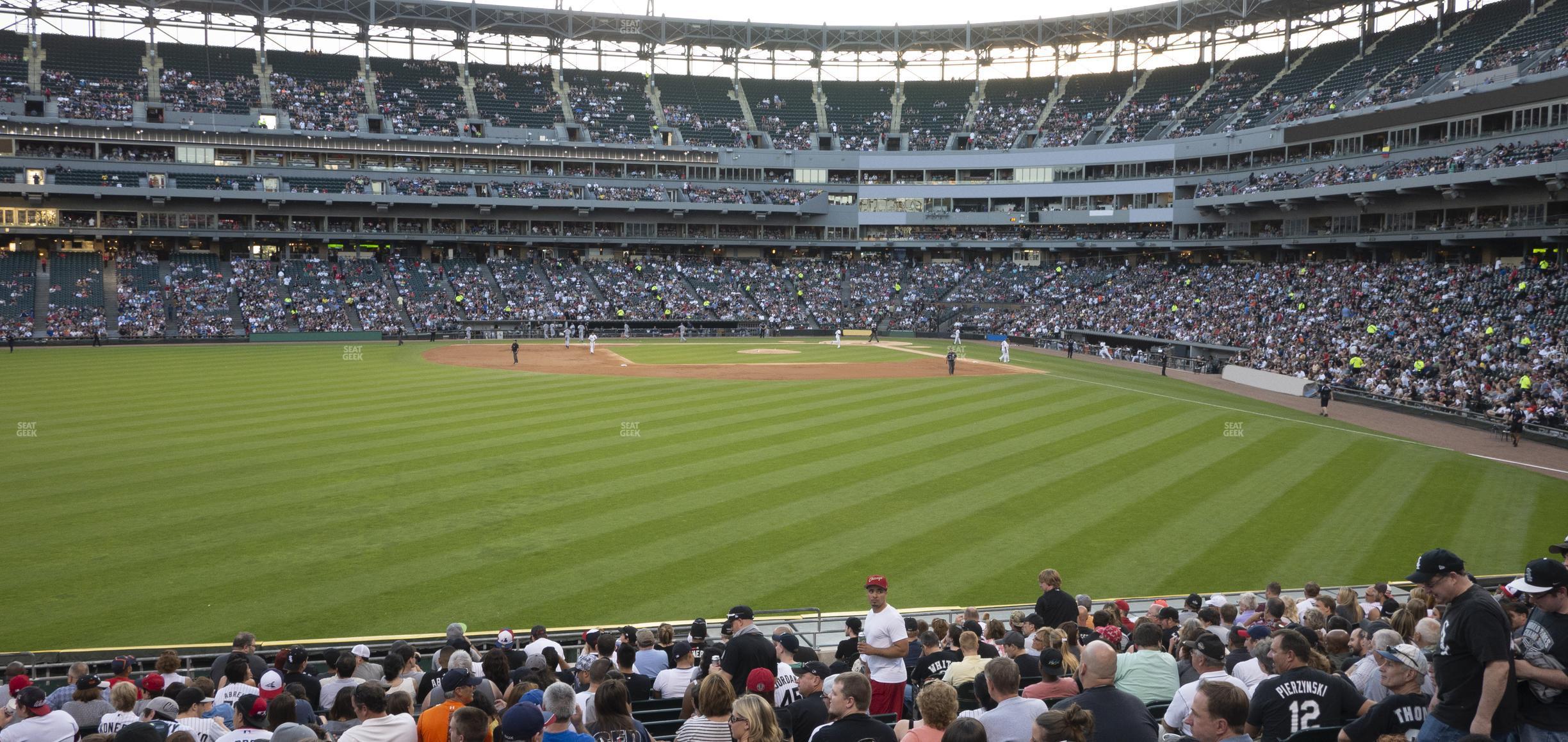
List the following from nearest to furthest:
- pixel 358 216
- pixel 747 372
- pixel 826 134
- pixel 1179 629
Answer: pixel 1179 629 → pixel 747 372 → pixel 358 216 → pixel 826 134

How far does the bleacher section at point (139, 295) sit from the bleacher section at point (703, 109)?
4528 cm

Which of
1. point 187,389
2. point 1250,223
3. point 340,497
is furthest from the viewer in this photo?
point 1250,223

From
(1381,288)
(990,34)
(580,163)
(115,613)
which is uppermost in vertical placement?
(990,34)

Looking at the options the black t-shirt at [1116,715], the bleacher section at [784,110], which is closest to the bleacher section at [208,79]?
the bleacher section at [784,110]

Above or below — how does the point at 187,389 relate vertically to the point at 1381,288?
below

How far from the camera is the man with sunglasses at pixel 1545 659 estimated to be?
580cm

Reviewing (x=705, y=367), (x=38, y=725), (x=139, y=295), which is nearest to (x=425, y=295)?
(x=139, y=295)

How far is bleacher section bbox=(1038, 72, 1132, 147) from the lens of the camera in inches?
3442

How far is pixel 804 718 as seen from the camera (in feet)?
23.1

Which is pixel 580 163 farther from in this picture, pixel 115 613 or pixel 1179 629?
pixel 1179 629

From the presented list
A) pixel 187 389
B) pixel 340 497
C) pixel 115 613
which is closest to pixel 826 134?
pixel 187 389

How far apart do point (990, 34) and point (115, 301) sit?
7638 centimetres

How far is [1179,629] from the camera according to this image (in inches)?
425

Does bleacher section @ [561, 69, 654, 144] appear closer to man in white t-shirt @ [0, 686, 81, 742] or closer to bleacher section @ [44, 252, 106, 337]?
bleacher section @ [44, 252, 106, 337]
